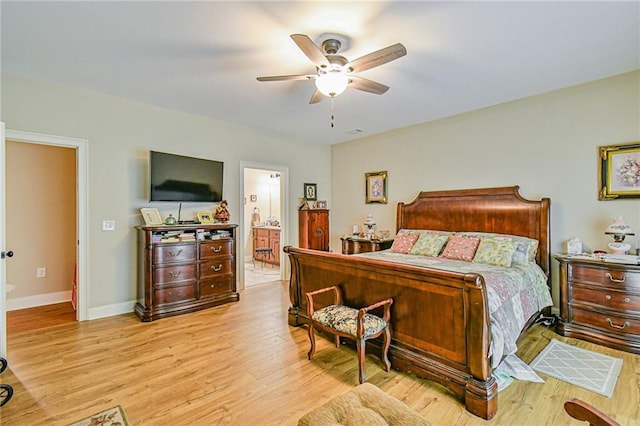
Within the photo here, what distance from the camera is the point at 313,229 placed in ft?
19.5

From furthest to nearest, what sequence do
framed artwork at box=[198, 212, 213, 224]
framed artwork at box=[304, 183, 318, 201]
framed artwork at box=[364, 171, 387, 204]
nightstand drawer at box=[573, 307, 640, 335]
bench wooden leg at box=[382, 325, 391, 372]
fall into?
1. framed artwork at box=[304, 183, 318, 201]
2. framed artwork at box=[364, 171, 387, 204]
3. framed artwork at box=[198, 212, 213, 224]
4. nightstand drawer at box=[573, 307, 640, 335]
5. bench wooden leg at box=[382, 325, 391, 372]

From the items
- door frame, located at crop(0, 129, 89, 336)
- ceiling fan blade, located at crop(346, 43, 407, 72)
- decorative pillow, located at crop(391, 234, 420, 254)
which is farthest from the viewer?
decorative pillow, located at crop(391, 234, 420, 254)

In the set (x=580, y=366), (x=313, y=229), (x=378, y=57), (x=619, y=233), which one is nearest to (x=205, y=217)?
(x=313, y=229)

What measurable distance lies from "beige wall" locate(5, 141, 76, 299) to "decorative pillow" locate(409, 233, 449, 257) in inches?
199

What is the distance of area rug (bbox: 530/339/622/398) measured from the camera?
7.68 ft

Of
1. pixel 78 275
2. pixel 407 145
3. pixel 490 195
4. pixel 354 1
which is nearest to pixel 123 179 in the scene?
pixel 78 275

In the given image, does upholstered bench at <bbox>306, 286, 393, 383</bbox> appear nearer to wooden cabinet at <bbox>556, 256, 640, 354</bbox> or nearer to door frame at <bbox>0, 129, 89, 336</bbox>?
wooden cabinet at <bbox>556, 256, 640, 354</bbox>

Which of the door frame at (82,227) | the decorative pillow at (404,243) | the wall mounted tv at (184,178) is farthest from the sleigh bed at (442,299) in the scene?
the door frame at (82,227)

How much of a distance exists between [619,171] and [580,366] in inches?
82.7

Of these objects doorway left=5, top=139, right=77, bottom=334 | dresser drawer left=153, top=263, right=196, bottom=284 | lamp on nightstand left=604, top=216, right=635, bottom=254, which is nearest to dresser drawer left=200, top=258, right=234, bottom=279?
dresser drawer left=153, top=263, right=196, bottom=284

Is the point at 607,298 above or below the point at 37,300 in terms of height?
above

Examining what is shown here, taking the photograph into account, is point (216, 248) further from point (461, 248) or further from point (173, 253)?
point (461, 248)

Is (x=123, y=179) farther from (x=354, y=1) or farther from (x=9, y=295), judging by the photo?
(x=354, y=1)

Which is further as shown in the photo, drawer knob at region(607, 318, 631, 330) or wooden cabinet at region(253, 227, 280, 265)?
wooden cabinet at region(253, 227, 280, 265)
